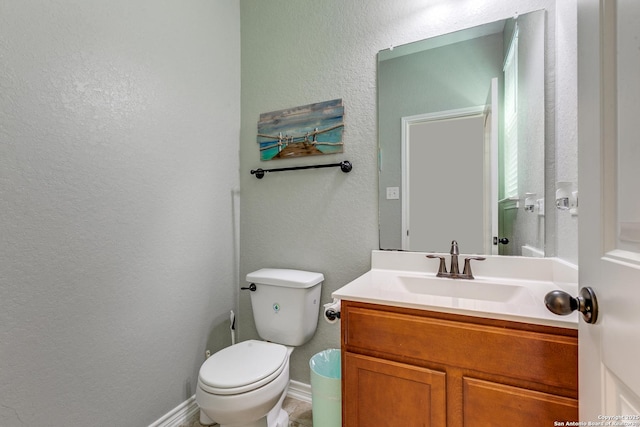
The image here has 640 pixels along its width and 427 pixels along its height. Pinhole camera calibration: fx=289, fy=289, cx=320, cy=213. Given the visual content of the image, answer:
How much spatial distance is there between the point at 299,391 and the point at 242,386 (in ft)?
2.33

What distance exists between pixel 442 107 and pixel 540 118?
0.41m

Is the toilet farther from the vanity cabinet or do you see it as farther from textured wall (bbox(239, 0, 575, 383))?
the vanity cabinet

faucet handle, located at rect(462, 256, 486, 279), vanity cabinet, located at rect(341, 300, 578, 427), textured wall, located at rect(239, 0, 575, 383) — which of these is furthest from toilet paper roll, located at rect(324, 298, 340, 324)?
faucet handle, located at rect(462, 256, 486, 279)

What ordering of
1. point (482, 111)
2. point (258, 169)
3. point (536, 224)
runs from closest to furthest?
point (536, 224)
point (482, 111)
point (258, 169)

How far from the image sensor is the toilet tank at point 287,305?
5.13 ft

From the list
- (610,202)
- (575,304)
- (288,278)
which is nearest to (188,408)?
(288,278)

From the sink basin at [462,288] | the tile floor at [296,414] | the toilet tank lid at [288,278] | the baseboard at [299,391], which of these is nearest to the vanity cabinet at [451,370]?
the sink basin at [462,288]

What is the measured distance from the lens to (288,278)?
158cm

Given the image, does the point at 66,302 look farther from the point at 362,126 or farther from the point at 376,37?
the point at 376,37

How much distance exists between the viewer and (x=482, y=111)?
1348 millimetres

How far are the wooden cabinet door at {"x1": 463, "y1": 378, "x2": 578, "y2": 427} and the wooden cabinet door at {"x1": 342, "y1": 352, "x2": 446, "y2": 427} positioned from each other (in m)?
0.08

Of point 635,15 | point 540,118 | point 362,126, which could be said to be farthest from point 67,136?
point 540,118

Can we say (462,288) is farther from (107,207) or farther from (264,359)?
(107,207)

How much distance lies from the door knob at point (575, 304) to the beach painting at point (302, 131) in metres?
1.25
